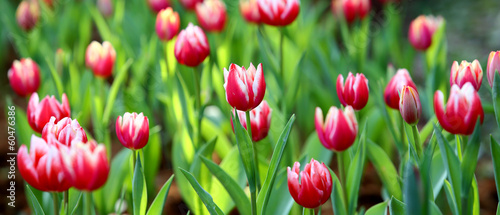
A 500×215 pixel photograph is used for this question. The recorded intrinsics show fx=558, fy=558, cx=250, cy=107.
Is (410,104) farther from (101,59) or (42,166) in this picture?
(101,59)

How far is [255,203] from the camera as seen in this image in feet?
3.08

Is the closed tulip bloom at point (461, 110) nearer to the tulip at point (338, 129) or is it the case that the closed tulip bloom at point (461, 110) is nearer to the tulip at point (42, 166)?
the tulip at point (338, 129)

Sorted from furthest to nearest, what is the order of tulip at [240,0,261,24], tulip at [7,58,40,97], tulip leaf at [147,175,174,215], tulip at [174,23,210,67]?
tulip at [240,0,261,24], tulip at [7,58,40,97], tulip at [174,23,210,67], tulip leaf at [147,175,174,215]

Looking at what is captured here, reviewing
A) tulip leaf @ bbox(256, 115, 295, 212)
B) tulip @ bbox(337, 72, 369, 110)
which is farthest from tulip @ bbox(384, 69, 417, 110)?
tulip leaf @ bbox(256, 115, 295, 212)

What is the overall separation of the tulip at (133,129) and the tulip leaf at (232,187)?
124 millimetres

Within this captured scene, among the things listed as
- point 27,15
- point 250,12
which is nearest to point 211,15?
point 250,12

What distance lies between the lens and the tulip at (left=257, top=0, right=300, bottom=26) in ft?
4.00

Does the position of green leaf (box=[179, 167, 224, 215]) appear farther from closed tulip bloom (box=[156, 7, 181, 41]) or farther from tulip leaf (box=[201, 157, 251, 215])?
closed tulip bloom (box=[156, 7, 181, 41])

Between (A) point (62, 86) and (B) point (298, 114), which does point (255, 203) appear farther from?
(B) point (298, 114)

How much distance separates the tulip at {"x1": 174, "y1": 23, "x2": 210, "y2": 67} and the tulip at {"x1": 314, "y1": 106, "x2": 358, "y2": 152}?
325mm

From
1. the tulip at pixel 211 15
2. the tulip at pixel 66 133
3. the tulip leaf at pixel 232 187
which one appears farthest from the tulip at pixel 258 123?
the tulip at pixel 211 15

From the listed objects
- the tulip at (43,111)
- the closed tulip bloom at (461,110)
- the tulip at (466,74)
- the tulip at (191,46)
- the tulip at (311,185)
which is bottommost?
the tulip at (311,185)

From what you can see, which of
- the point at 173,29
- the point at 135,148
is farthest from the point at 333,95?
the point at 135,148

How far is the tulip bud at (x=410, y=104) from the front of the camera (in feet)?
2.76
